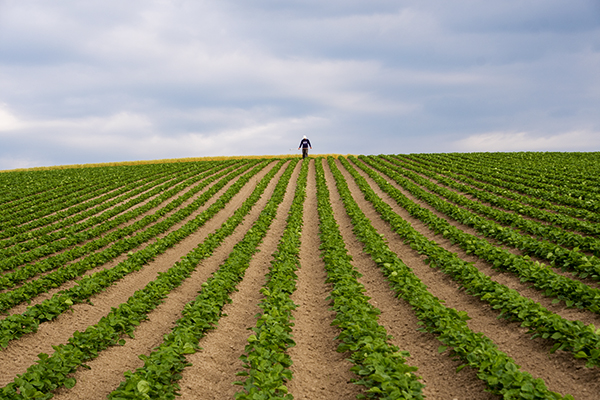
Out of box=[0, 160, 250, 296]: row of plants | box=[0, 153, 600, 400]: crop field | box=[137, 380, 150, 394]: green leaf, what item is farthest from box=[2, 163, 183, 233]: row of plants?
box=[137, 380, 150, 394]: green leaf

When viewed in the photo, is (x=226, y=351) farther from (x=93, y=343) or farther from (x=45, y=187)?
(x=45, y=187)

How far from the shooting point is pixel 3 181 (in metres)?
38.4

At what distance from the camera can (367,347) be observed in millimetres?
6055

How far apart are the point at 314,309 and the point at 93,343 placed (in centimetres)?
490

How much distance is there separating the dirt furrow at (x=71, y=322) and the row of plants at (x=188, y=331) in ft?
5.04

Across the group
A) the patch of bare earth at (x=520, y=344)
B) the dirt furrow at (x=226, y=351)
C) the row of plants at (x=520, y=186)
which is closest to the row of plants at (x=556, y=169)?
the row of plants at (x=520, y=186)

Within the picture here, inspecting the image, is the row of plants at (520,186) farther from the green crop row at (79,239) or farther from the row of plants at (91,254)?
the green crop row at (79,239)

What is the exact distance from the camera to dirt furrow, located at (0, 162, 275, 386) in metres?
7.55

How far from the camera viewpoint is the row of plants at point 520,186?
18.0 metres

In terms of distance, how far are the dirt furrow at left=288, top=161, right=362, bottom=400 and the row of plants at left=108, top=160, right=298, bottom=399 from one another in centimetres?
190

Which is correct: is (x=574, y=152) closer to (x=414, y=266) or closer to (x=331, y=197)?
(x=331, y=197)

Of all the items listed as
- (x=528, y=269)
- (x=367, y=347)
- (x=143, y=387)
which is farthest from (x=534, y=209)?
(x=143, y=387)

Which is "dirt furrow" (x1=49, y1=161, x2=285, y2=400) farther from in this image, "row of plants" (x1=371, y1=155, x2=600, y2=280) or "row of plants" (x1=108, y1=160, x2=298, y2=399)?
"row of plants" (x1=371, y1=155, x2=600, y2=280)

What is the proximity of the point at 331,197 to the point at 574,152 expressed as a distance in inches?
1420
